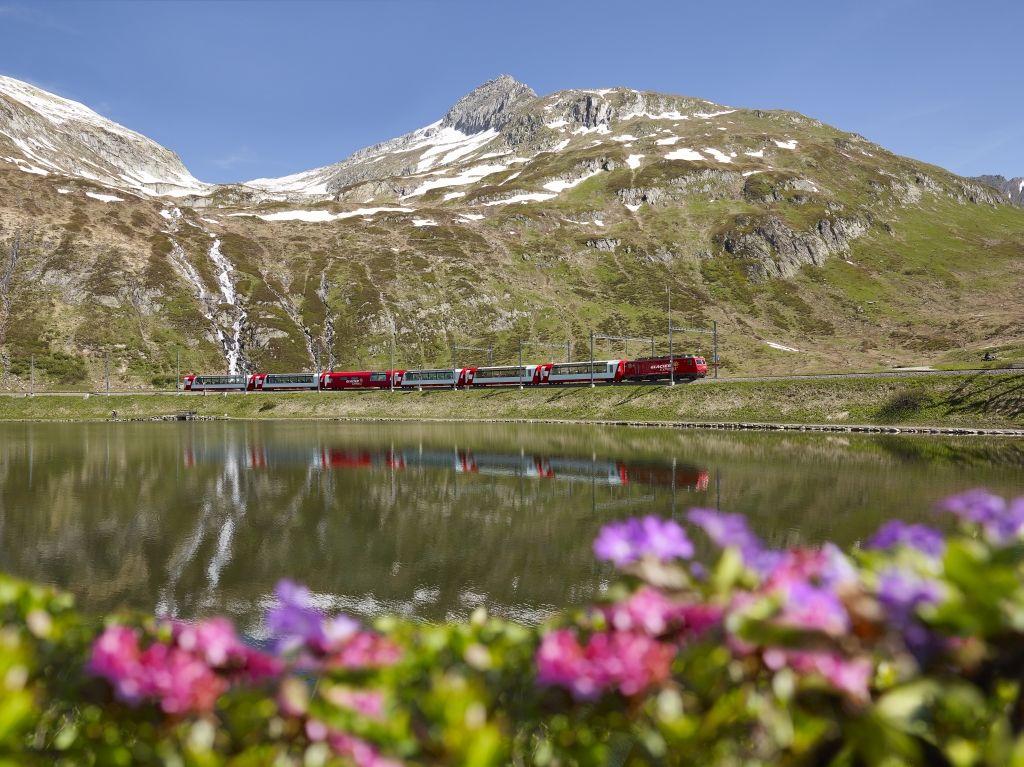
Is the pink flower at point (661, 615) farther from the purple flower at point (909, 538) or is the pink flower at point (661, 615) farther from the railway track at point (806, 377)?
the railway track at point (806, 377)

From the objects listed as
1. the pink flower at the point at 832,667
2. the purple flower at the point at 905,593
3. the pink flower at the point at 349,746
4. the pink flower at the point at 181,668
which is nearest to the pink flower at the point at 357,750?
the pink flower at the point at 349,746

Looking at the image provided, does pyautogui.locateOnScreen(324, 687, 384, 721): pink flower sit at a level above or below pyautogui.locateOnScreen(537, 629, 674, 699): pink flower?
below

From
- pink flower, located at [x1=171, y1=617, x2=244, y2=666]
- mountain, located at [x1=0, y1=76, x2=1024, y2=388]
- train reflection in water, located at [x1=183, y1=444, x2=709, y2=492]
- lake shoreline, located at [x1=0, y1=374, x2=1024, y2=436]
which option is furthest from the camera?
mountain, located at [x1=0, y1=76, x2=1024, y2=388]

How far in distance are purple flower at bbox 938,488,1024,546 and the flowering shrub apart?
0.04ft

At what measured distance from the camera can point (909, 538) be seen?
2.67 meters

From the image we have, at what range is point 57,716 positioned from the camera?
3.29 metres

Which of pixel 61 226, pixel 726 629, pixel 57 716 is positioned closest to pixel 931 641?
pixel 726 629

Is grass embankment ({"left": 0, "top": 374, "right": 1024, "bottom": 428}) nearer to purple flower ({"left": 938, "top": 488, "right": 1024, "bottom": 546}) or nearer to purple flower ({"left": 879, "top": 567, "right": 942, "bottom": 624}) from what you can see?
purple flower ({"left": 938, "top": 488, "right": 1024, "bottom": 546})

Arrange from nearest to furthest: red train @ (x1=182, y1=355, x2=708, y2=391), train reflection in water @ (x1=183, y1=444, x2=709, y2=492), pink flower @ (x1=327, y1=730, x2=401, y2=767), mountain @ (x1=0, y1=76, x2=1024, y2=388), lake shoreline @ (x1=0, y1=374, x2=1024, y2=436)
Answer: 1. pink flower @ (x1=327, y1=730, x2=401, y2=767)
2. train reflection in water @ (x1=183, y1=444, x2=709, y2=492)
3. lake shoreline @ (x1=0, y1=374, x2=1024, y2=436)
4. red train @ (x1=182, y1=355, x2=708, y2=391)
5. mountain @ (x1=0, y1=76, x2=1024, y2=388)

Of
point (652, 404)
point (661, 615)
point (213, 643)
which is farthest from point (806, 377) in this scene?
point (213, 643)

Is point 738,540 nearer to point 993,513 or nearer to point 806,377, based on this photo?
point 993,513

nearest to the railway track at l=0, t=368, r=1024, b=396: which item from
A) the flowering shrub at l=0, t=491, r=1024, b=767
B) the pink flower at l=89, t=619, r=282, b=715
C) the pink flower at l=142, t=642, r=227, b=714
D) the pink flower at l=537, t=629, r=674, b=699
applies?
the flowering shrub at l=0, t=491, r=1024, b=767

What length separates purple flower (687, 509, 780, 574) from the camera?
2.41m

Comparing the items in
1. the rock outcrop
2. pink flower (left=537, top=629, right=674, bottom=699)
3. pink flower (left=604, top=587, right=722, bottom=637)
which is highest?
the rock outcrop
